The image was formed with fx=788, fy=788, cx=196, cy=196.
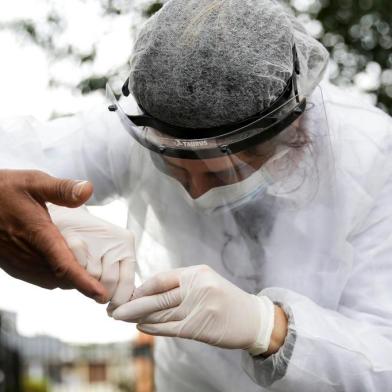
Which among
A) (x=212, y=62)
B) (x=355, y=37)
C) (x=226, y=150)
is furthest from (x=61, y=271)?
(x=355, y=37)

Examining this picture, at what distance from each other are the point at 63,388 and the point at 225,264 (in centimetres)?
1514

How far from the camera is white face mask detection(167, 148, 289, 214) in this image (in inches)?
83.2

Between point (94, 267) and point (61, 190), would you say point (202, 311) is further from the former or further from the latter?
point (61, 190)

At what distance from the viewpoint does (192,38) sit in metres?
1.91

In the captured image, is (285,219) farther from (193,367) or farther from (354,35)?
(354,35)

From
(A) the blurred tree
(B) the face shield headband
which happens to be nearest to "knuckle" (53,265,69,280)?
(B) the face shield headband

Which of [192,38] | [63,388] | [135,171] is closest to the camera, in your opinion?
[192,38]

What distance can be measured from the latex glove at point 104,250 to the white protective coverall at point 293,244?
265mm

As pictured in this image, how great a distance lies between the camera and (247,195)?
85.0 inches

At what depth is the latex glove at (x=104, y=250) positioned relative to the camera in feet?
6.46

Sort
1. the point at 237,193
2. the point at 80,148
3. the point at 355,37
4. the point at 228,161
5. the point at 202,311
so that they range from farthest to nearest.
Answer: the point at 355,37, the point at 80,148, the point at 237,193, the point at 228,161, the point at 202,311

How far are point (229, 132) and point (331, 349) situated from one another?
0.59m

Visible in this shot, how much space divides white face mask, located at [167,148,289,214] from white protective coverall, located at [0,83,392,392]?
45 millimetres

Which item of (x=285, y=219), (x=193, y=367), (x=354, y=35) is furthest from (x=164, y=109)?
(x=354, y=35)
